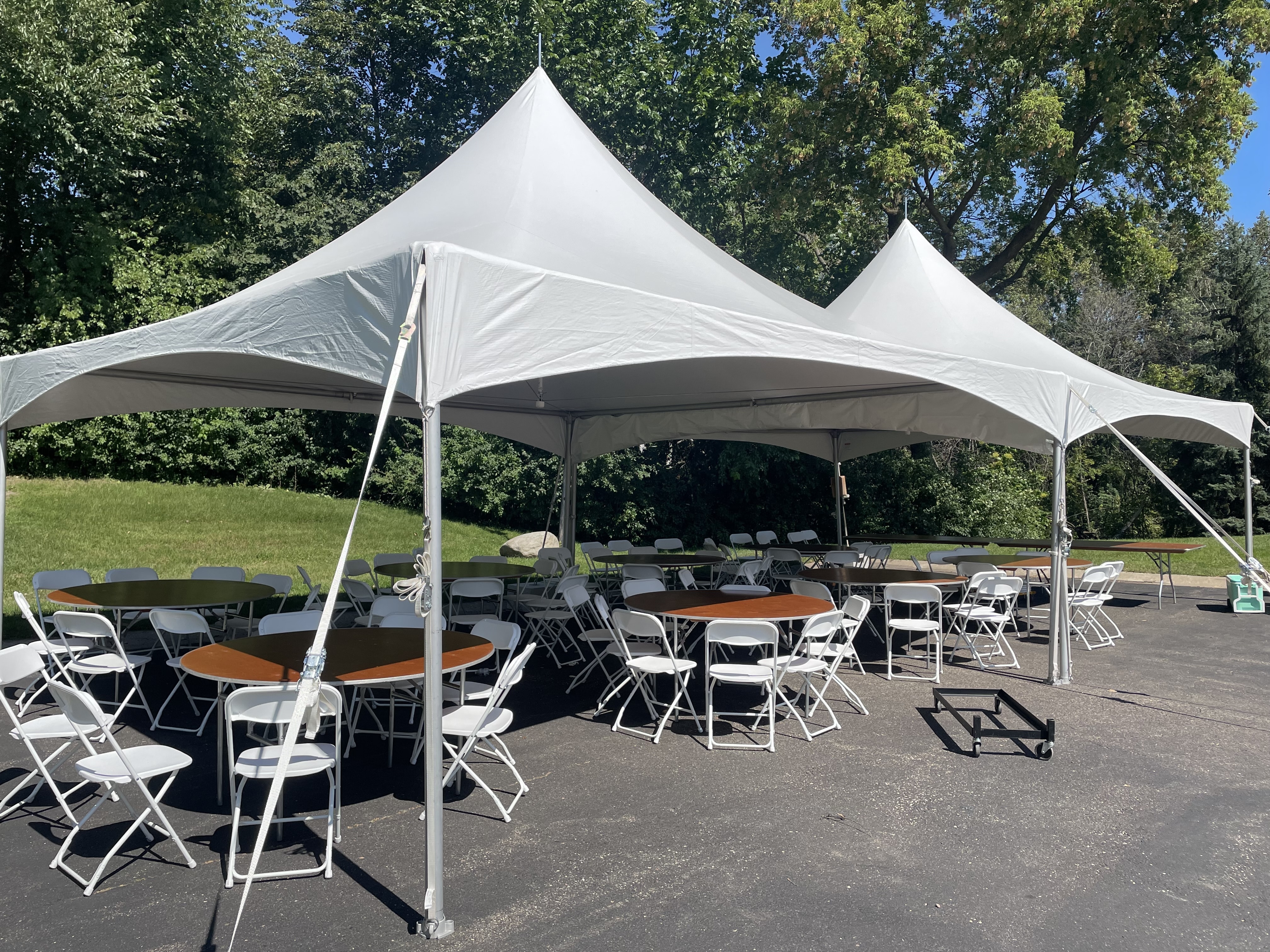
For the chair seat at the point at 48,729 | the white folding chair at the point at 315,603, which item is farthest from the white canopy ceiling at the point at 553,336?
the chair seat at the point at 48,729

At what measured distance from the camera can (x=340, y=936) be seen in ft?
9.86

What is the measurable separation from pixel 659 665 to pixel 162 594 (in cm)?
378

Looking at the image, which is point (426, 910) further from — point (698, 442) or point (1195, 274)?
point (1195, 274)

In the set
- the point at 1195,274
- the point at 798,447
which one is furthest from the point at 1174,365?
the point at 798,447

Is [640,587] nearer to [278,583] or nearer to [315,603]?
[315,603]

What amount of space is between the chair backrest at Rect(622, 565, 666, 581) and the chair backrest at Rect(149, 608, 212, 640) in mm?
3785

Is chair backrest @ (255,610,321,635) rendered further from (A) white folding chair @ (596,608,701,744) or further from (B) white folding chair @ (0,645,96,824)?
(A) white folding chair @ (596,608,701,744)

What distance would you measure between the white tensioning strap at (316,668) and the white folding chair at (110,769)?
1.55 feet

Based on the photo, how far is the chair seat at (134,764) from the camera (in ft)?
11.3

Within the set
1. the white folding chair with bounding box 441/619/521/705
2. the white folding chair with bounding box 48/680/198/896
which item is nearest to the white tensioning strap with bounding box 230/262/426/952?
the white folding chair with bounding box 48/680/198/896

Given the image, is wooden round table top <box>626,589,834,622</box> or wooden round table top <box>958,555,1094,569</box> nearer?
wooden round table top <box>626,589,834,622</box>

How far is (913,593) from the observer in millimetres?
6719

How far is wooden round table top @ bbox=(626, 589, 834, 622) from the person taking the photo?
564 centimetres

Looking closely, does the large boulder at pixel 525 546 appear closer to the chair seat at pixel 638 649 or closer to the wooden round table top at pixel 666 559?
the wooden round table top at pixel 666 559
